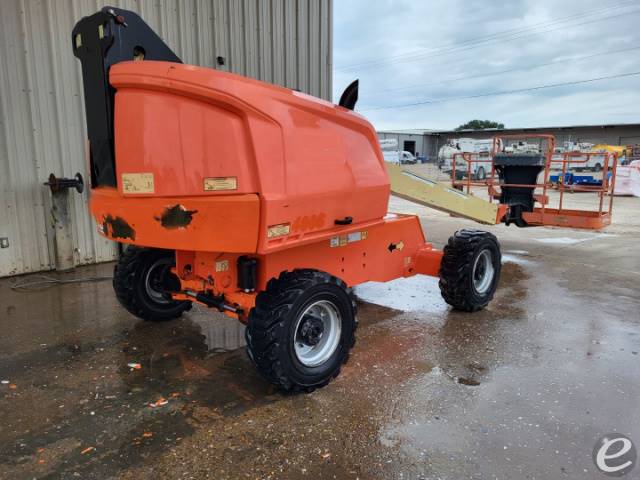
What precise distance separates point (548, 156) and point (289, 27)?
5327mm

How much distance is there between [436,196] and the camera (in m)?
6.03

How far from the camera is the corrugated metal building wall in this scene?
659 cm

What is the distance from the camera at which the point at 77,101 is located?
7203 millimetres

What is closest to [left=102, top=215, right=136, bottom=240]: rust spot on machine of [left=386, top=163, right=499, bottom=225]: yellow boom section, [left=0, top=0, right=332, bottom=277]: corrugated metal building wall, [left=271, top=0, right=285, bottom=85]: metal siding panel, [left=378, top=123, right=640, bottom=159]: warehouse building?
→ [left=386, top=163, right=499, bottom=225]: yellow boom section

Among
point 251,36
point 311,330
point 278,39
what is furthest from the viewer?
point 278,39

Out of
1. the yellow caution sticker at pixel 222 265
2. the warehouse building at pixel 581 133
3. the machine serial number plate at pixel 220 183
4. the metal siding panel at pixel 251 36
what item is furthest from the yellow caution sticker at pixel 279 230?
the warehouse building at pixel 581 133

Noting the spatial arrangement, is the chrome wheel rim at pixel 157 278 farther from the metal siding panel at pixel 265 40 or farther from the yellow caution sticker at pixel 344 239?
the metal siding panel at pixel 265 40

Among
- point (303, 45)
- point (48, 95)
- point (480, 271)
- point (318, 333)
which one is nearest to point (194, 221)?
point (318, 333)

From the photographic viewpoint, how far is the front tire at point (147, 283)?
4.55 m

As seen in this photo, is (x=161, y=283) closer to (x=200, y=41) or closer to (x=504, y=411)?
(x=504, y=411)

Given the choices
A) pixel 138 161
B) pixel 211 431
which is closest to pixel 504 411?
pixel 211 431

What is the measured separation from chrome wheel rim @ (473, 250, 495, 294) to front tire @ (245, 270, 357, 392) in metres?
2.35

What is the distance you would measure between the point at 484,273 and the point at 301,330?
292 centimetres

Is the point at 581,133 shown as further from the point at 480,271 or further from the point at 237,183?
the point at 237,183
